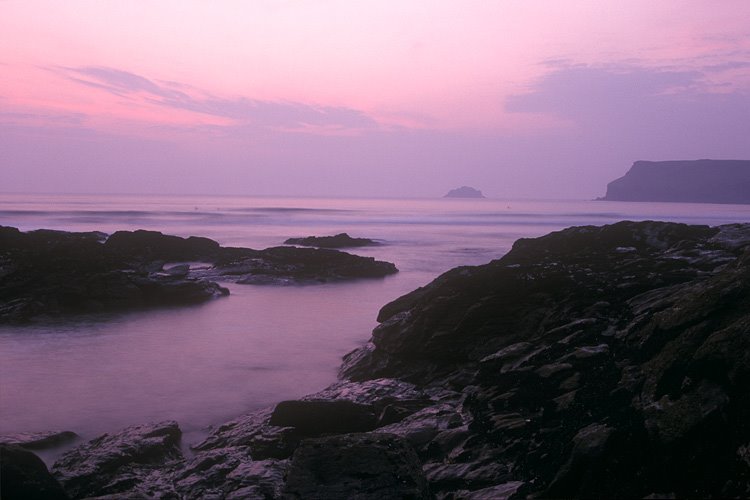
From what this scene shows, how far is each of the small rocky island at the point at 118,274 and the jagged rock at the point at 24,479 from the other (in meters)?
15.5

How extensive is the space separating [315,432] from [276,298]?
17835 mm

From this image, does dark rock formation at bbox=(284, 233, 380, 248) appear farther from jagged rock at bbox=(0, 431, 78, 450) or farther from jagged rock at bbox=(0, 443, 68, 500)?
jagged rock at bbox=(0, 443, 68, 500)

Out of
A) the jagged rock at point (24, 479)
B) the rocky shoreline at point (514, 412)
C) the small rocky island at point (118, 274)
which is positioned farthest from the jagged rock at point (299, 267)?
the jagged rock at point (24, 479)

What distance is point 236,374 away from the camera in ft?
49.2

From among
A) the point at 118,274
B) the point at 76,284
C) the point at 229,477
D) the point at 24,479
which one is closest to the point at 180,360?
the point at 229,477

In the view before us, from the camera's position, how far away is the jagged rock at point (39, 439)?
393 inches

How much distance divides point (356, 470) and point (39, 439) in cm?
634

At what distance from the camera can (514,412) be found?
8.37 metres

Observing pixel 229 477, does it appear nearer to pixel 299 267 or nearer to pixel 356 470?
pixel 356 470

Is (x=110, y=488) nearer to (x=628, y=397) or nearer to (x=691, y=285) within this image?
(x=628, y=397)

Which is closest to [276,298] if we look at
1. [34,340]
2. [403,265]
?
[34,340]

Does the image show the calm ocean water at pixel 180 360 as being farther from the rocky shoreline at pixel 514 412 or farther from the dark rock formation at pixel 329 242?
the dark rock formation at pixel 329 242

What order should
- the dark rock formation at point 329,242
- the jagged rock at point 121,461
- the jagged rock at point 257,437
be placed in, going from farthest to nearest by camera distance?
the dark rock formation at point 329,242 < the jagged rock at point 257,437 < the jagged rock at point 121,461

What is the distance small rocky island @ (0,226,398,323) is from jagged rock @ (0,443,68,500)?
15.5 metres
